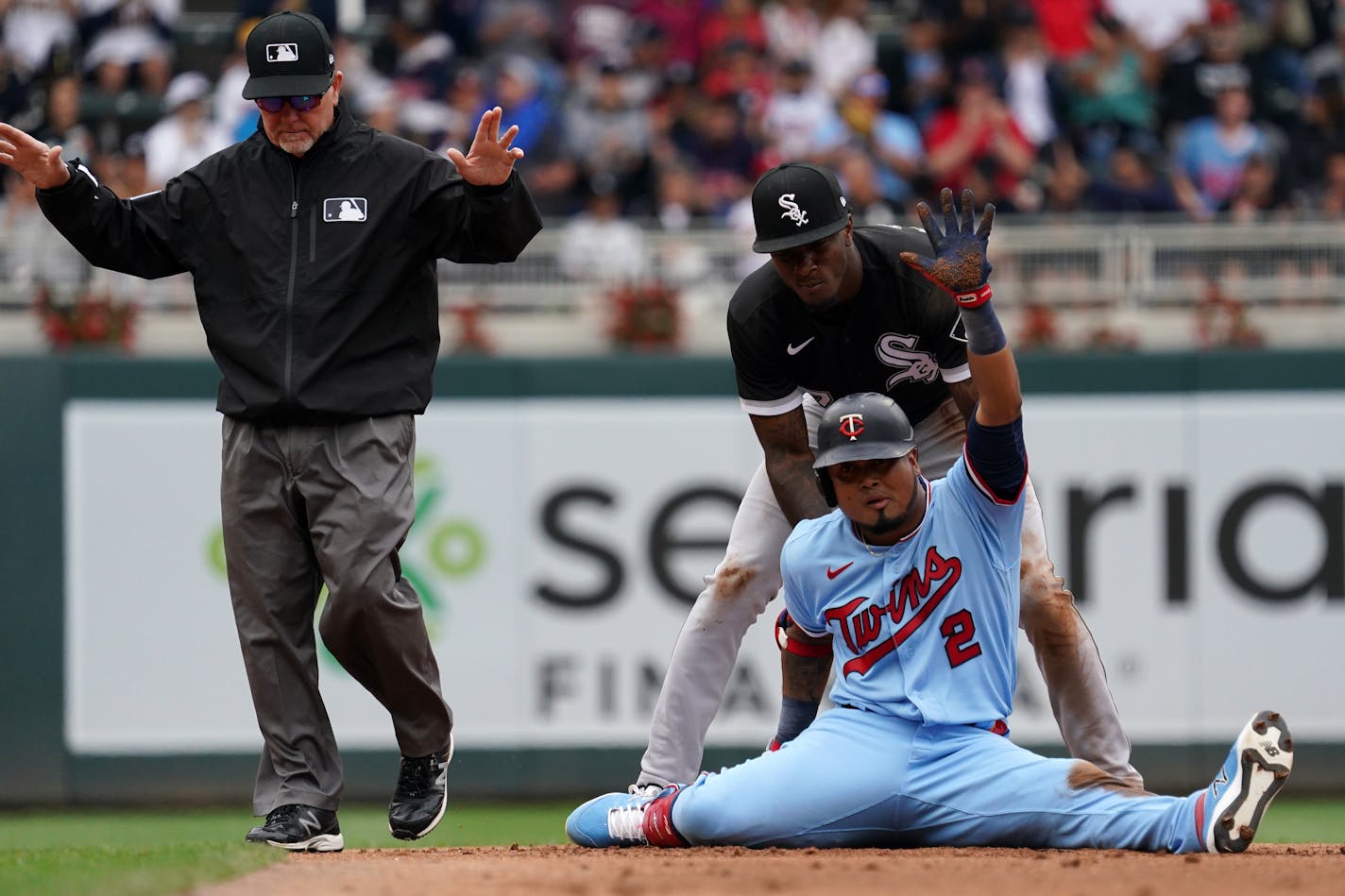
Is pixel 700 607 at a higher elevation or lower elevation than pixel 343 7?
lower

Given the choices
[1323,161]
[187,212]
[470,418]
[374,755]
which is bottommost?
[374,755]

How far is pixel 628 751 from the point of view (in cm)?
987

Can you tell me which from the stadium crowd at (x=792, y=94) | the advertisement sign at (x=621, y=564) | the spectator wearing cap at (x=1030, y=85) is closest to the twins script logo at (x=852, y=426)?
the advertisement sign at (x=621, y=564)

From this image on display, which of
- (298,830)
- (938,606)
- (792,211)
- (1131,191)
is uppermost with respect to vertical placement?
(1131,191)

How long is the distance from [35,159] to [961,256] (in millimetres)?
2746

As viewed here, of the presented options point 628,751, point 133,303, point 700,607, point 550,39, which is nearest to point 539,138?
point 550,39

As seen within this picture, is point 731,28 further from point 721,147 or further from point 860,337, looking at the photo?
point 860,337

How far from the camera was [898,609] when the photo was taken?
553cm

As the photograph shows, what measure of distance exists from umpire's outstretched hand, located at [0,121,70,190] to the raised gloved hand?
2.53 m

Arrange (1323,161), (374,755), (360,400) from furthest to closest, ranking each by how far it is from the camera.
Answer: (1323,161) < (374,755) < (360,400)

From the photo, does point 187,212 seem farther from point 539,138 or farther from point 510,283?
point 539,138

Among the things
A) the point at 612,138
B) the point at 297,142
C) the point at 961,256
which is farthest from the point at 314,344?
the point at 612,138

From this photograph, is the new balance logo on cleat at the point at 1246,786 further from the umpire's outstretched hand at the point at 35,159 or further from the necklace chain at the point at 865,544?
the umpire's outstretched hand at the point at 35,159

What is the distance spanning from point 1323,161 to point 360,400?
8.04 metres
